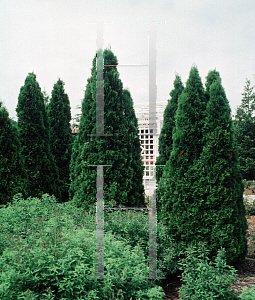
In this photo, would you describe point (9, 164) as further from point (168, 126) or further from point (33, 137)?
point (168, 126)

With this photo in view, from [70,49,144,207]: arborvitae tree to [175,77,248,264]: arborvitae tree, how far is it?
1631 millimetres

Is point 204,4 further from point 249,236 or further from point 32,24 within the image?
point 249,236

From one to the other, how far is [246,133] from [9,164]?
14.7 metres

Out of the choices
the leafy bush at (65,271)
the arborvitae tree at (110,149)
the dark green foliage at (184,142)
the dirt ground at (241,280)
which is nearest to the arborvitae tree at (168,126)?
the arborvitae tree at (110,149)

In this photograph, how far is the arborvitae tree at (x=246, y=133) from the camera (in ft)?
52.3

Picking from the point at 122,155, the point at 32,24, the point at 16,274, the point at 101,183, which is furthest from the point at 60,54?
the point at 16,274

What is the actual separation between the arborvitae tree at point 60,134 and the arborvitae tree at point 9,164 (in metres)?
2.98

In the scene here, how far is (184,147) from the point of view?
14.3 ft

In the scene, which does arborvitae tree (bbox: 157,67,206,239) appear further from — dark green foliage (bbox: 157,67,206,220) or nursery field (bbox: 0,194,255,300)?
nursery field (bbox: 0,194,255,300)

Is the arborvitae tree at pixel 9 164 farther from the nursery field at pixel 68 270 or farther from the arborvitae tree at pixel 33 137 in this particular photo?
the nursery field at pixel 68 270

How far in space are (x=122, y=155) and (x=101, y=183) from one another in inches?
29.6

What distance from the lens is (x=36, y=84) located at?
7.88 m

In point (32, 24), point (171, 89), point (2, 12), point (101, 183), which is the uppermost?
point (2, 12)

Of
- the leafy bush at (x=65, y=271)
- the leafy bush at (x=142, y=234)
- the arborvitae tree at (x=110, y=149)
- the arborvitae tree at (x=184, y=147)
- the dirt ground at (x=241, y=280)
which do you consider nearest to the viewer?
the leafy bush at (x=65, y=271)
